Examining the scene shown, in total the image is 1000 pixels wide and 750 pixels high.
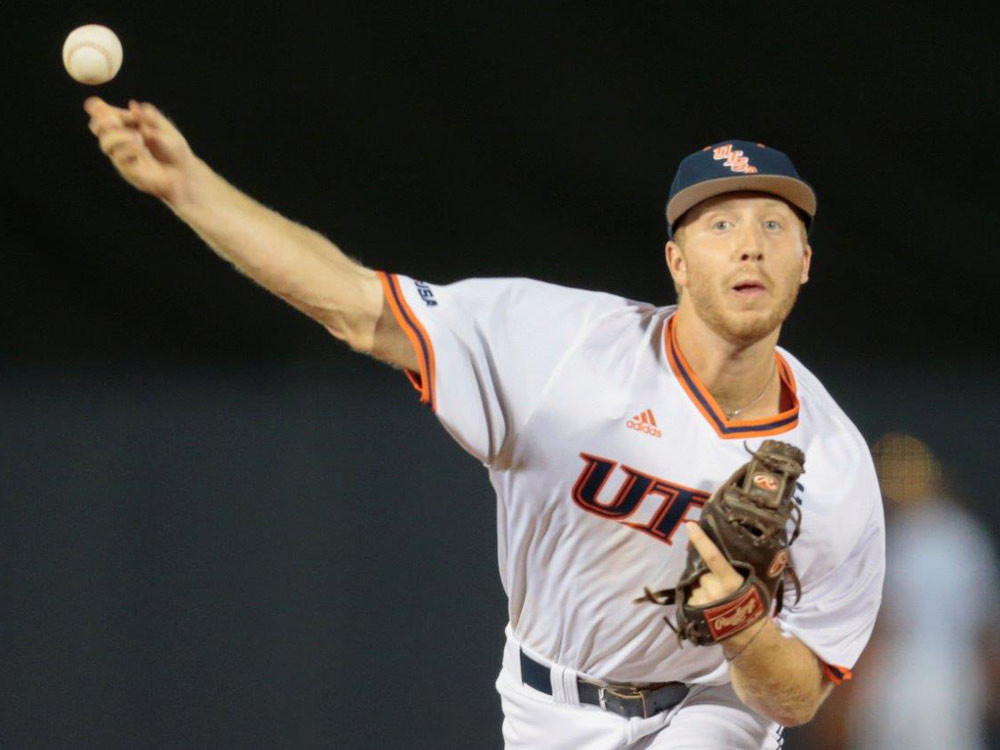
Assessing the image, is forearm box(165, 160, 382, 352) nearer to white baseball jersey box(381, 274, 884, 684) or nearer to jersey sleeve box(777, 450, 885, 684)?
white baseball jersey box(381, 274, 884, 684)

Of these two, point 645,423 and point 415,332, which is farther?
point 645,423

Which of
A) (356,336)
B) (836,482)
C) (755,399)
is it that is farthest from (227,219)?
(836,482)

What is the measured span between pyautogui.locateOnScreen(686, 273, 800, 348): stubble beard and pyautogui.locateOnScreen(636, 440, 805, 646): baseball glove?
0.90 ft

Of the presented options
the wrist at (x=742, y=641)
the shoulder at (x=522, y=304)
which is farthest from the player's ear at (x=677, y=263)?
the wrist at (x=742, y=641)

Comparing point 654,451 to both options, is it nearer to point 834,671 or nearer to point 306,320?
point 834,671

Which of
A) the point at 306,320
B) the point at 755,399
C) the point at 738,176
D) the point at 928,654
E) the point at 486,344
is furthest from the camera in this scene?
the point at 306,320

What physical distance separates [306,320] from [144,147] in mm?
2514

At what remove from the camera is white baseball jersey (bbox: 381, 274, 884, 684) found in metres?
2.93

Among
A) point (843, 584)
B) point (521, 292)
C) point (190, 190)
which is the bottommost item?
point (843, 584)

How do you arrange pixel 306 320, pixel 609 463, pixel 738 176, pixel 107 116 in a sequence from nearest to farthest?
pixel 107 116
pixel 609 463
pixel 738 176
pixel 306 320

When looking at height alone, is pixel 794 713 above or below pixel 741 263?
below

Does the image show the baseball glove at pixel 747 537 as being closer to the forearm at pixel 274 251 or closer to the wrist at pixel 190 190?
the forearm at pixel 274 251

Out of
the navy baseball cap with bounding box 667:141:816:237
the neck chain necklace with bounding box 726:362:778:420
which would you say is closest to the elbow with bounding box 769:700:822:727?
the neck chain necklace with bounding box 726:362:778:420

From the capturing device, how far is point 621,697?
3.35m
